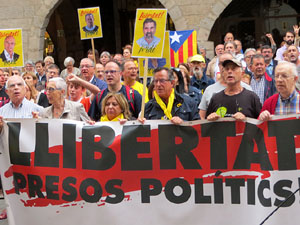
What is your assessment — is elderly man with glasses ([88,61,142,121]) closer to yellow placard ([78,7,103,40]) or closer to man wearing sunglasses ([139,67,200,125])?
man wearing sunglasses ([139,67,200,125])

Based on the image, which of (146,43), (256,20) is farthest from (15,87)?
(256,20)

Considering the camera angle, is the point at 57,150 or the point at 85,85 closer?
the point at 57,150

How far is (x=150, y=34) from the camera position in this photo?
6203mm

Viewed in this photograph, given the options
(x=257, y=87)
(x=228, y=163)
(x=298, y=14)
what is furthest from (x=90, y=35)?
(x=298, y=14)

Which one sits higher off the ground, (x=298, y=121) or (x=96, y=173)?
(x=298, y=121)

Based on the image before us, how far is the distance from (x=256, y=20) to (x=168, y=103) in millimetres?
13530

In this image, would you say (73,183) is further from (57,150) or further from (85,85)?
(85,85)

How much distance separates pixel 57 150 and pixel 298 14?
1452cm

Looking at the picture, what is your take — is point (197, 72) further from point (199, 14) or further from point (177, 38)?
point (199, 14)

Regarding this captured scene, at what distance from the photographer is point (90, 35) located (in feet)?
36.6

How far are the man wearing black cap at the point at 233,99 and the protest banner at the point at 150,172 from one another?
1.25 feet

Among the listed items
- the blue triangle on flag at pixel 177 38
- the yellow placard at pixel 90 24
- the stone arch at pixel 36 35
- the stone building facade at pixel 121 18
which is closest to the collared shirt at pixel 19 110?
the blue triangle on flag at pixel 177 38

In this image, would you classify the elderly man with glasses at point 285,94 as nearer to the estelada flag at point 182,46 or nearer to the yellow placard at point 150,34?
the yellow placard at point 150,34

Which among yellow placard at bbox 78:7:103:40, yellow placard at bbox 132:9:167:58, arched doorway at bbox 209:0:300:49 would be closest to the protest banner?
yellow placard at bbox 132:9:167:58
